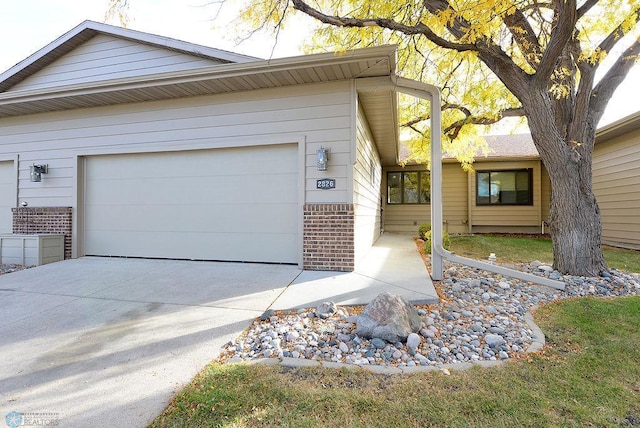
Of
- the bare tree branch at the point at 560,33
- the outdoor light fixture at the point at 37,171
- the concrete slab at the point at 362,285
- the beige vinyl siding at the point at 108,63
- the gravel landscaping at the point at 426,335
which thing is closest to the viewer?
the gravel landscaping at the point at 426,335

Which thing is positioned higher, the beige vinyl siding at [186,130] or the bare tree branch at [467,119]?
the bare tree branch at [467,119]

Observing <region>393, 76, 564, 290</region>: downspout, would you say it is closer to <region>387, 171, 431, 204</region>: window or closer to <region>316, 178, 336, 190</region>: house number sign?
<region>316, 178, 336, 190</region>: house number sign

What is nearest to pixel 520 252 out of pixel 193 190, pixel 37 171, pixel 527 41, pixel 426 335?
pixel 527 41

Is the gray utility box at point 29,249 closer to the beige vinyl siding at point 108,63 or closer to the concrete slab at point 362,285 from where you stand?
the beige vinyl siding at point 108,63

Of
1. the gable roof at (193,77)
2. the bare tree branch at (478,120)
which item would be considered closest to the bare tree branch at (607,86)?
the bare tree branch at (478,120)

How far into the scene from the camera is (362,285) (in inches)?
173

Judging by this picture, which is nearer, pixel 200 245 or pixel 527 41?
pixel 527 41

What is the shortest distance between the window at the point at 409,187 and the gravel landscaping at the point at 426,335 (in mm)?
8658

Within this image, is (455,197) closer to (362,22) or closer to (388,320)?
(362,22)

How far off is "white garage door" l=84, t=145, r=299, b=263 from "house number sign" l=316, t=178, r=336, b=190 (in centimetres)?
48

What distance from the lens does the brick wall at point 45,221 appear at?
646 cm

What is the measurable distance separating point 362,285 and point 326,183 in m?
1.81

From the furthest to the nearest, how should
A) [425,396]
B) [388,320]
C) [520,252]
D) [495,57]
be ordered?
[520,252]
[495,57]
[388,320]
[425,396]

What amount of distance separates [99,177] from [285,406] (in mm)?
6689
